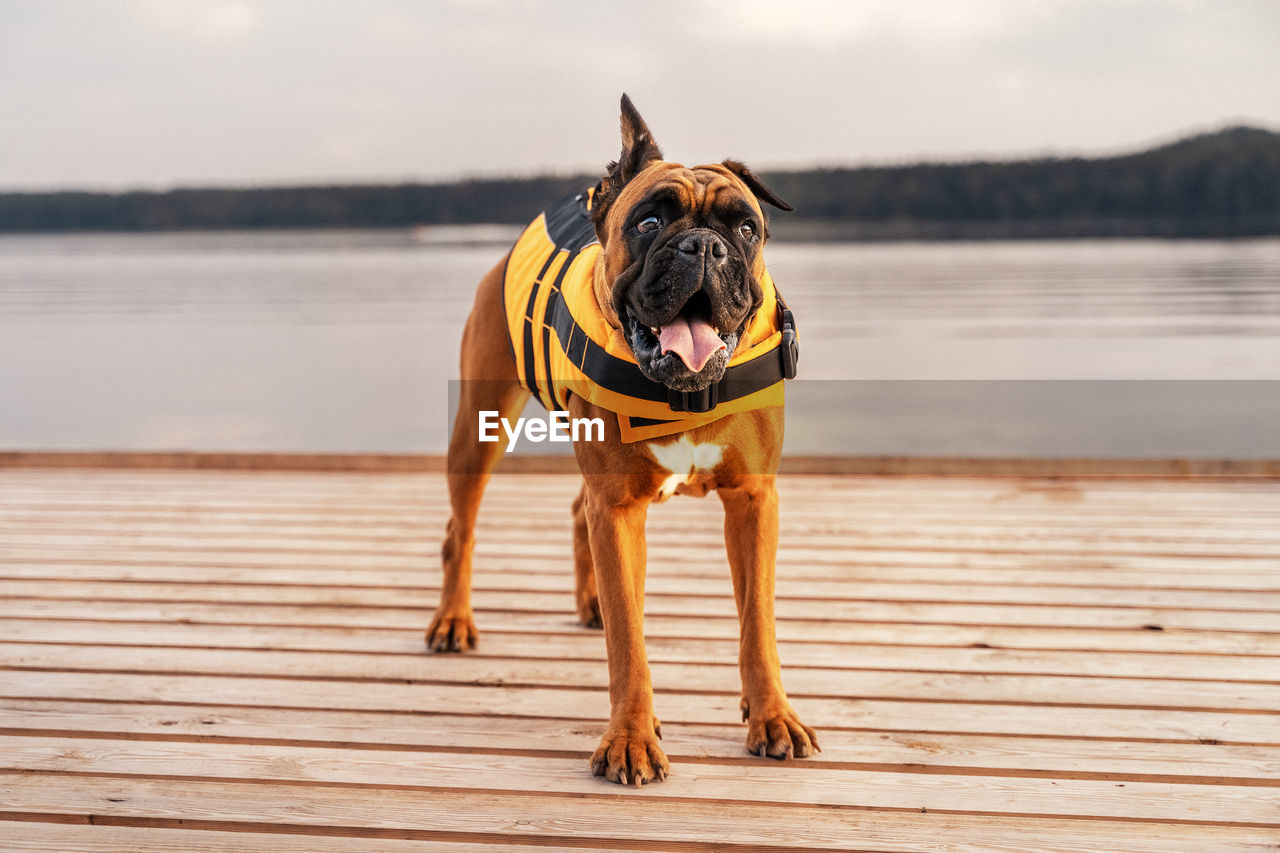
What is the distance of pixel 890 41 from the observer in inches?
792

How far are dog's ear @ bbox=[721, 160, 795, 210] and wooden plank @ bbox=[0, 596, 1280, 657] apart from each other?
1449 mm

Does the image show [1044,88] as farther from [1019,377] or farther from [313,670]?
[313,670]

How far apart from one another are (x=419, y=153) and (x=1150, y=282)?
17021mm

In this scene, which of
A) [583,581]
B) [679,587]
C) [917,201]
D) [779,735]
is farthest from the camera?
[917,201]

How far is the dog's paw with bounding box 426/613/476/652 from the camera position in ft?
10.1

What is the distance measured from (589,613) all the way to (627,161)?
156 centimetres

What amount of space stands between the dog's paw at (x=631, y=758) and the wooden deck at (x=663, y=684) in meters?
0.04

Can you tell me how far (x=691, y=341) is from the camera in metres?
2.05

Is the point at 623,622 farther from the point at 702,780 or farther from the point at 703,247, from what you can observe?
the point at 703,247

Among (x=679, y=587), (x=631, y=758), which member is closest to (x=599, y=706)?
(x=631, y=758)

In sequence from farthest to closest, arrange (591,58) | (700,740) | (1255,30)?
1. (591,58)
2. (1255,30)
3. (700,740)

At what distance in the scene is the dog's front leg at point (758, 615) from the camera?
7.70 feet

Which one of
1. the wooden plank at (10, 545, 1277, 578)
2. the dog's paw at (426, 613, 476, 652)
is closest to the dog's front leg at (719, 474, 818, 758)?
the dog's paw at (426, 613, 476, 652)

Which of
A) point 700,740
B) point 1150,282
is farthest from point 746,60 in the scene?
point 700,740
